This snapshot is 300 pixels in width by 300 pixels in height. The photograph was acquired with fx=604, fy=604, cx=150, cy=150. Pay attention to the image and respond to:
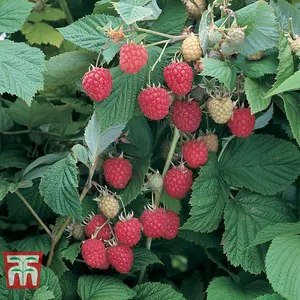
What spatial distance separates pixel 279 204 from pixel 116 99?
→ 0.40m

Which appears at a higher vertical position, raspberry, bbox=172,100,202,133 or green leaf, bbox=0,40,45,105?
green leaf, bbox=0,40,45,105

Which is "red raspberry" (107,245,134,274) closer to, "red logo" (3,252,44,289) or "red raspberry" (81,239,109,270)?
"red raspberry" (81,239,109,270)

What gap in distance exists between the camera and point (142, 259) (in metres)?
1.26

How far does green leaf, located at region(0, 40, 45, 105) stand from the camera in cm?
112

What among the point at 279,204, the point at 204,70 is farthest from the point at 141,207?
the point at 204,70

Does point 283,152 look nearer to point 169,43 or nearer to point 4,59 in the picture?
point 169,43

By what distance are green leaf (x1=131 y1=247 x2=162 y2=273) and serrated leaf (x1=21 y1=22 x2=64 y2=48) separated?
0.59 metres

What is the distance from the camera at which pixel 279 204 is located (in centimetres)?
123

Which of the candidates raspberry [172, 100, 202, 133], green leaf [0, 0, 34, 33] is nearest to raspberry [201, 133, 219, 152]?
raspberry [172, 100, 202, 133]

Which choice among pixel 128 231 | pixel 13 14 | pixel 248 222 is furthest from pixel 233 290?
pixel 13 14

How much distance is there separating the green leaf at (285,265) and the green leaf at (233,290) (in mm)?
151

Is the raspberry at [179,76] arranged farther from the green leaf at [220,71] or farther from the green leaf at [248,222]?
the green leaf at [248,222]

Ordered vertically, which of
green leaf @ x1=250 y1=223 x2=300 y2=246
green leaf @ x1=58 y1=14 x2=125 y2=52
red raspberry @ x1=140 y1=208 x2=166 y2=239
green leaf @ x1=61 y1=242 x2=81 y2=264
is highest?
green leaf @ x1=58 y1=14 x2=125 y2=52

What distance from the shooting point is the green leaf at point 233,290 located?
1.20 meters
